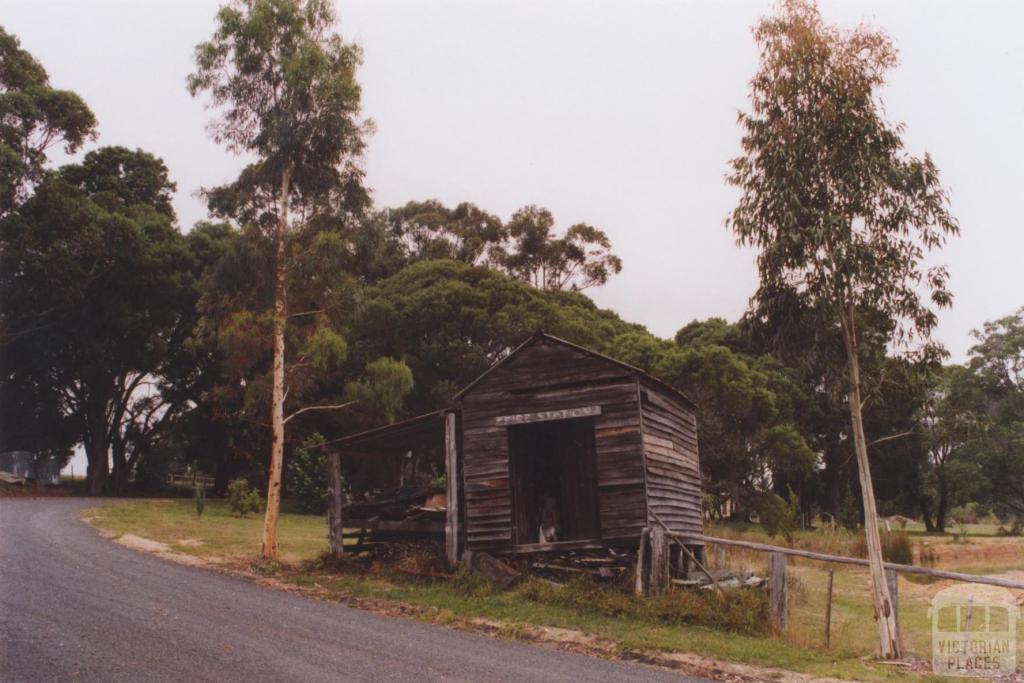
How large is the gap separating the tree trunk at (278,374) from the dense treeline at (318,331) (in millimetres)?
89

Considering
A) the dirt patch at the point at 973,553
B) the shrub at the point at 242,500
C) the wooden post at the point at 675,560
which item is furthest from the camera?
the shrub at the point at 242,500

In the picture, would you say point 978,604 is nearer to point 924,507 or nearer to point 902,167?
point 902,167

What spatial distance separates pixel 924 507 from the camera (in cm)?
5588

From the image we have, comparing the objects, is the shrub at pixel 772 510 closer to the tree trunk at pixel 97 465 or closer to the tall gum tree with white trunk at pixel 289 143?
the tall gum tree with white trunk at pixel 289 143

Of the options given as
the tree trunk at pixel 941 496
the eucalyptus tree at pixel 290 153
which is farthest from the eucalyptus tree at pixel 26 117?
the tree trunk at pixel 941 496

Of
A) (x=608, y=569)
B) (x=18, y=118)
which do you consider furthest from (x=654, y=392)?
(x=18, y=118)

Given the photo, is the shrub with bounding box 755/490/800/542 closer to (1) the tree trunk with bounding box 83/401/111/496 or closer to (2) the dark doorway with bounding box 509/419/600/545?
(2) the dark doorway with bounding box 509/419/600/545

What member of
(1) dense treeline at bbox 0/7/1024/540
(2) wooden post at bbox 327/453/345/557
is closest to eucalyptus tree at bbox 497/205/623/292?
(1) dense treeline at bbox 0/7/1024/540

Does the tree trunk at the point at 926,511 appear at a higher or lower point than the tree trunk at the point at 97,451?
lower

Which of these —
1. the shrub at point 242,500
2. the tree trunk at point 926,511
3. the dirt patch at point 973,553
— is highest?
the shrub at point 242,500

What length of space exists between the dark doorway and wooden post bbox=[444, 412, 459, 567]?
204 cm

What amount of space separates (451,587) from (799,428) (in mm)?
34263

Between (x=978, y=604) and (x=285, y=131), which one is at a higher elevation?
(x=285, y=131)

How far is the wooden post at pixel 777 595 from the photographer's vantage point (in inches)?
502
